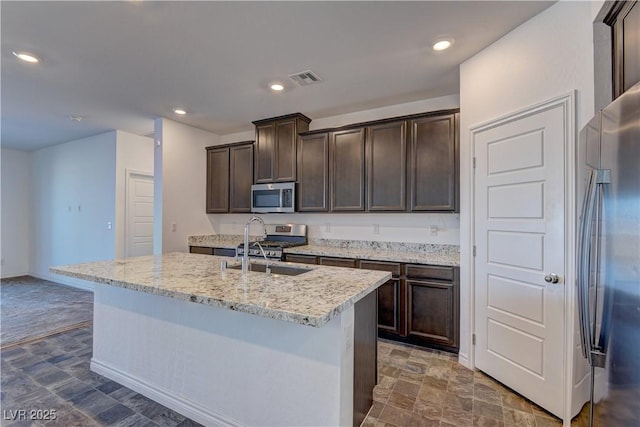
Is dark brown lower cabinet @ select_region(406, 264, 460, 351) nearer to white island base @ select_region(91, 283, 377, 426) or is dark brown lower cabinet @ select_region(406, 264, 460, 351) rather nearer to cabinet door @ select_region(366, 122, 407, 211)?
cabinet door @ select_region(366, 122, 407, 211)

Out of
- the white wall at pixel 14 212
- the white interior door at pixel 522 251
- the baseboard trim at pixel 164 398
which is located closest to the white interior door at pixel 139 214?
the baseboard trim at pixel 164 398

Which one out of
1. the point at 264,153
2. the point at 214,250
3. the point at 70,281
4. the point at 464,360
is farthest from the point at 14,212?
the point at 464,360

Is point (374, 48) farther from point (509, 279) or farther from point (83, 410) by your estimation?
point (83, 410)

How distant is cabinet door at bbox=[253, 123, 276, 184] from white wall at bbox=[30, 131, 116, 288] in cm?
255

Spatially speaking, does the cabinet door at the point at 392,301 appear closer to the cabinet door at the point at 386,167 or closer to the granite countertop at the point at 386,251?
the granite countertop at the point at 386,251

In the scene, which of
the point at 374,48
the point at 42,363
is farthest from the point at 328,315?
the point at 42,363

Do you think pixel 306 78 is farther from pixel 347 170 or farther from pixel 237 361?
pixel 237 361

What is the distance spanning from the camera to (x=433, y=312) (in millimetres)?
2748

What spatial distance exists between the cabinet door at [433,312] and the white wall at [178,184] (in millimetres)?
3262

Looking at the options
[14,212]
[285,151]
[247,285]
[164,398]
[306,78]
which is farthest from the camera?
[14,212]

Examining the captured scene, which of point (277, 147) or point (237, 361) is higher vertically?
point (277, 147)

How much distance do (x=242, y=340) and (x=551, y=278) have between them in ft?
6.40

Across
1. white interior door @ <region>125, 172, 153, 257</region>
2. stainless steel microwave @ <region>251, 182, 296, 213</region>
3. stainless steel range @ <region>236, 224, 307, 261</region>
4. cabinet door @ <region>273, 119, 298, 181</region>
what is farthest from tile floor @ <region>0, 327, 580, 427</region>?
cabinet door @ <region>273, 119, 298, 181</region>

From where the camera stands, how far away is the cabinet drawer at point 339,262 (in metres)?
3.16
